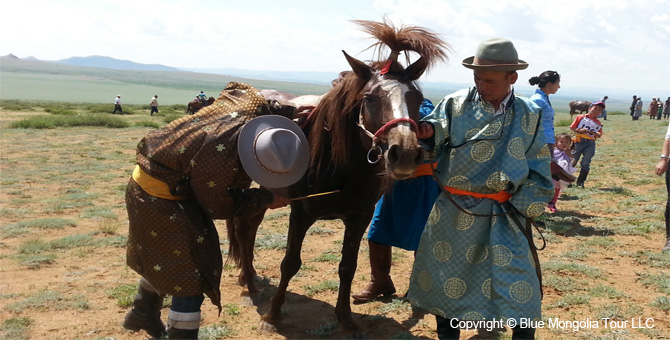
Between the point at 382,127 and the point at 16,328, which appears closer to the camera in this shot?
the point at 382,127

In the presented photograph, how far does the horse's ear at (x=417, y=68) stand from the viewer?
358 cm

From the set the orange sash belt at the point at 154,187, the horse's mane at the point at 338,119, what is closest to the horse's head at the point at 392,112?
the horse's mane at the point at 338,119

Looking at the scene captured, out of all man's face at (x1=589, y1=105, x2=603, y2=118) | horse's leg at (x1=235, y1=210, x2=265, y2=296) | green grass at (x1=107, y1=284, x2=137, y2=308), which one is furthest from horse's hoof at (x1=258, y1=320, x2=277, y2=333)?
man's face at (x1=589, y1=105, x2=603, y2=118)

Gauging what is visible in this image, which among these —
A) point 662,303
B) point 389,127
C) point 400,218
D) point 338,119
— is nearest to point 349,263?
point 400,218

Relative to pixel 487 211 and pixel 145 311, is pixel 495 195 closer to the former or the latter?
pixel 487 211

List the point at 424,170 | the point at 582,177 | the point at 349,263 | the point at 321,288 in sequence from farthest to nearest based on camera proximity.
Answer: the point at 582,177, the point at 321,288, the point at 424,170, the point at 349,263

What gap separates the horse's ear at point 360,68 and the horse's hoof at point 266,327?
7.03 feet

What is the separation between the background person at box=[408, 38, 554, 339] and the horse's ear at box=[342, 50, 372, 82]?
2.21ft

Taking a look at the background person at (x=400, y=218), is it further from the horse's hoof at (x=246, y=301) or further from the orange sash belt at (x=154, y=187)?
the orange sash belt at (x=154, y=187)

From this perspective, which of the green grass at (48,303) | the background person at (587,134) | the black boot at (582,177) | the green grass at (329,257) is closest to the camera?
the green grass at (48,303)

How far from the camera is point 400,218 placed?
15.7 ft

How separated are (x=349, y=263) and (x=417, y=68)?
165 centimetres

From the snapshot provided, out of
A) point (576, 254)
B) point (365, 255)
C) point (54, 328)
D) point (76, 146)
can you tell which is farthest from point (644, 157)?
point (76, 146)

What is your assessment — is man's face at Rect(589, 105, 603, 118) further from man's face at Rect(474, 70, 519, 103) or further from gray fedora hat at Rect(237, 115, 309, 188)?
gray fedora hat at Rect(237, 115, 309, 188)
